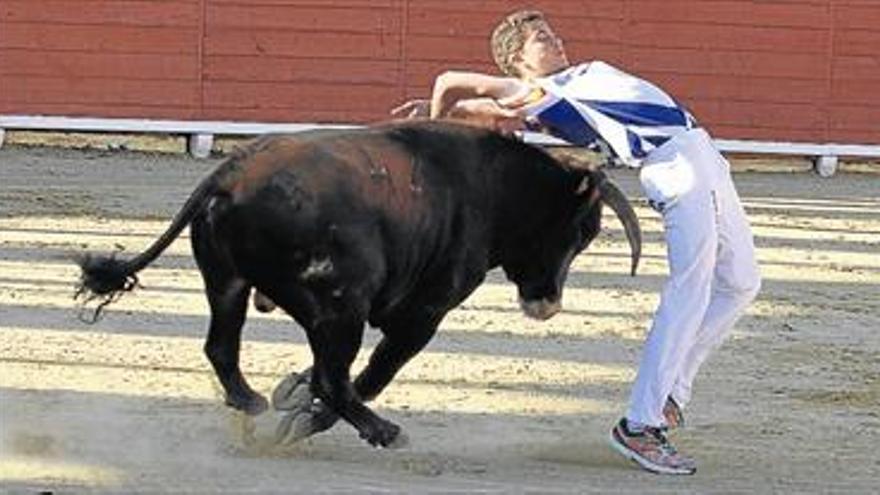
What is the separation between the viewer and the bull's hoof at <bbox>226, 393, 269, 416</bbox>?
5.36 m

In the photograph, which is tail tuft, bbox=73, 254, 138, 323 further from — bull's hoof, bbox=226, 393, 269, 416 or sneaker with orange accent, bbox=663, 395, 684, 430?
sneaker with orange accent, bbox=663, 395, 684, 430

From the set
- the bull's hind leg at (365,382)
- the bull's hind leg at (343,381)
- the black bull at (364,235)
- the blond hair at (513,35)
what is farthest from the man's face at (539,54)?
the bull's hind leg at (343,381)

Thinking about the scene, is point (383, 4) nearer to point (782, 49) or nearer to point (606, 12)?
point (606, 12)

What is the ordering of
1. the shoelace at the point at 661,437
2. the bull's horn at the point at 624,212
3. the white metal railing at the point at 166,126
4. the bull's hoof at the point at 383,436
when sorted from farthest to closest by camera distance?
the white metal railing at the point at 166,126 → the bull's horn at the point at 624,212 → the shoelace at the point at 661,437 → the bull's hoof at the point at 383,436

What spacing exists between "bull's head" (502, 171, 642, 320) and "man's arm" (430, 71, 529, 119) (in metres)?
0.39

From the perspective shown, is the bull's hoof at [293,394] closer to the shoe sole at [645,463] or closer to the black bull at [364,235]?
the black bull at [364,235]

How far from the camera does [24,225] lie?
10.8m

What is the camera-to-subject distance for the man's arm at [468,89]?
5.44 meters

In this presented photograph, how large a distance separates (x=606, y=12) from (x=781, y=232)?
415 cm

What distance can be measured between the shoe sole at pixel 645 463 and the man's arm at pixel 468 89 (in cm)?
88

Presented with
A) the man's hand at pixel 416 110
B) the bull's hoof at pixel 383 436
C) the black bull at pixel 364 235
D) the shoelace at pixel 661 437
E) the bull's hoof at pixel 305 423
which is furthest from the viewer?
the man's hand at pixel 416 110

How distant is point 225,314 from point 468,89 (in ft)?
2.65

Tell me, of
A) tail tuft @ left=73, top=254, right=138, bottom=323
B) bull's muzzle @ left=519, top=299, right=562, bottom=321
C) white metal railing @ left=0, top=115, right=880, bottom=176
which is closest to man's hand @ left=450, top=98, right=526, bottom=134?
bull's muzzle @ left=519, top=299, right=562, bottom=321

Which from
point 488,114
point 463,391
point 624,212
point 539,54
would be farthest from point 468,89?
point 463,391
